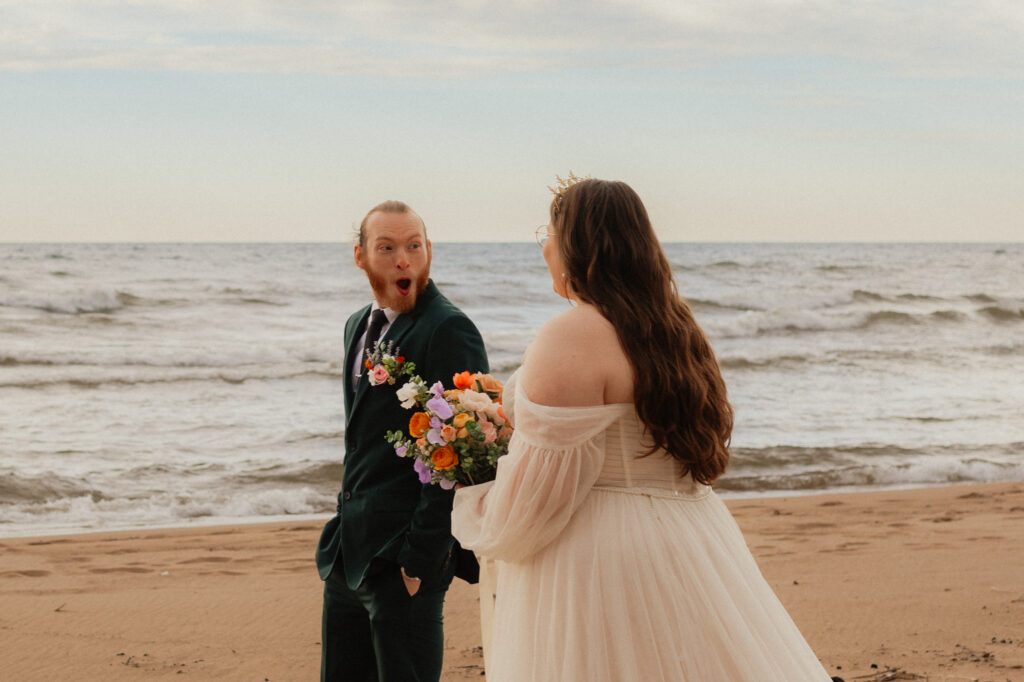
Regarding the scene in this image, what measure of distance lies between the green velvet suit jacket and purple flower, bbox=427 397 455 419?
1.00ft

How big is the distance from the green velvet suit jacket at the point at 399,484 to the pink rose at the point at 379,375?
2.6 inches

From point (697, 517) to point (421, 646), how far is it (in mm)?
948

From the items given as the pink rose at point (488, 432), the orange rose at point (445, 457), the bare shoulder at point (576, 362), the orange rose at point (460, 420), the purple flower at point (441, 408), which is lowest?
the orange rose at point (445, 457)

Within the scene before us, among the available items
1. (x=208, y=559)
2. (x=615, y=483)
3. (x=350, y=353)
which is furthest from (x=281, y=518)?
(x=615, y=483)

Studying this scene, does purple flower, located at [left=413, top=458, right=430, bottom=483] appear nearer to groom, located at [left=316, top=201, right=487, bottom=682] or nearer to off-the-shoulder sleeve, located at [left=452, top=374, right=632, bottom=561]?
groom, located at [left=316, top=201, right=487, bottom=682]

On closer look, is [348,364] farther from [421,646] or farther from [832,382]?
[832,382]

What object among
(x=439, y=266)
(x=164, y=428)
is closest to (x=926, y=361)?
(x=164, y=428)

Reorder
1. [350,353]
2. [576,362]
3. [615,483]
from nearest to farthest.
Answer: [576,362] → [615,483] → [350,353]

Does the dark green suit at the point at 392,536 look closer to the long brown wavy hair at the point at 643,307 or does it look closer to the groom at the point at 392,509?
the groom at the point at 392,509

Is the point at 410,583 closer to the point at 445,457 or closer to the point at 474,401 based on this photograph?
the point at 445,457

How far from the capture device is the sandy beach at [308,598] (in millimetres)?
5352

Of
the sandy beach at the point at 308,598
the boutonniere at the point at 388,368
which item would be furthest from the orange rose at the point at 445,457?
the sandy beach at the point at 308,598

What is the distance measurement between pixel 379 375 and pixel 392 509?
1.28 ft

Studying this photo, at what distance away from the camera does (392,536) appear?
294cm
